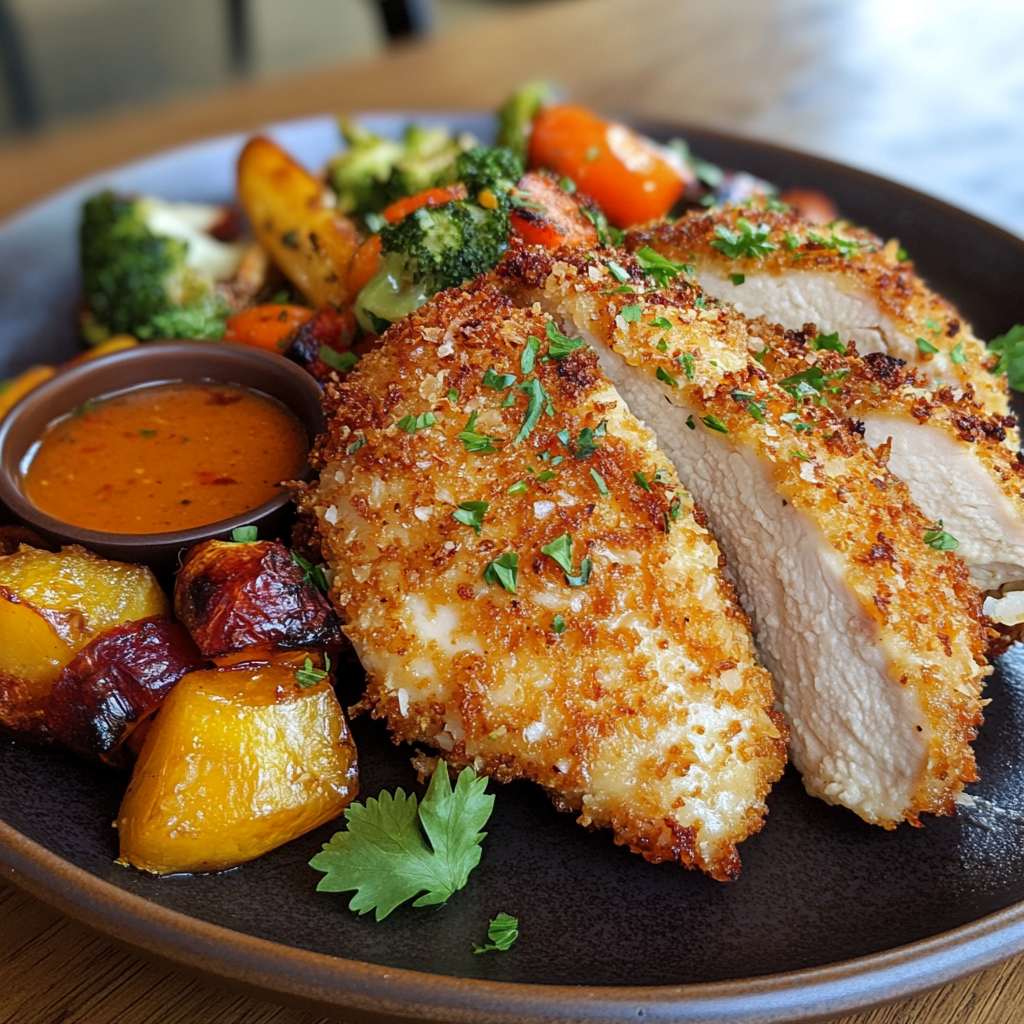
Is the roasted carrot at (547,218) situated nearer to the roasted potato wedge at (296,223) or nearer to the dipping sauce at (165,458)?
the roasted potato wedge at (296,223)

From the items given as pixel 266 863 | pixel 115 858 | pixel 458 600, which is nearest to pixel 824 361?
pixel 458 600

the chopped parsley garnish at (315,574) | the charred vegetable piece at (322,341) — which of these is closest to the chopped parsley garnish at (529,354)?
the chopped parsley garnish at (315,574)

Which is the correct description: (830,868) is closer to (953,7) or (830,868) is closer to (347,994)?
(347,994)

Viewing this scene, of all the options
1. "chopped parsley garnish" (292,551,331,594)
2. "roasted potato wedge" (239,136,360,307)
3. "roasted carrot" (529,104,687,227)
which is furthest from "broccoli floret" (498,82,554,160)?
"chopped parsley garnish" (292,551,331,594)

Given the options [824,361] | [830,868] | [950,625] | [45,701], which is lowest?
[830,868]

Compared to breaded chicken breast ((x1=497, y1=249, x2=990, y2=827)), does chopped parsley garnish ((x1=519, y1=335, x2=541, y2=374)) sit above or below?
above

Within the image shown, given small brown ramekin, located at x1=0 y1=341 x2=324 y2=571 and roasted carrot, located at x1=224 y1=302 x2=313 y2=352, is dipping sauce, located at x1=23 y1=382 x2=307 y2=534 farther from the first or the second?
roasted carrot, located at x1=224 y1=302 x2=313 y2=352
